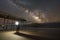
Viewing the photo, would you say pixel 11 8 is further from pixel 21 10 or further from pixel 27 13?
pixel 27 13

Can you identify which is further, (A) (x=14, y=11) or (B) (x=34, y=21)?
(A) (x=14, y=11)

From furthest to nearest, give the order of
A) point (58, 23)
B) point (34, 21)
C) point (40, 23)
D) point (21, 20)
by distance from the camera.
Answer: point (21, 20)
point (34, 21)
point (40, 23)
point (58, 23)

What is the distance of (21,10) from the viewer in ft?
6.54

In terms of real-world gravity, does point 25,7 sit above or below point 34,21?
above

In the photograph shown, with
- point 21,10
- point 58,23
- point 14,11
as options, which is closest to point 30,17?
point 21,10

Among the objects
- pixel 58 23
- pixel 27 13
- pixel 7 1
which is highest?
pixel 7 1

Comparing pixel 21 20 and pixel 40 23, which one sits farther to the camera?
pixel 21 20

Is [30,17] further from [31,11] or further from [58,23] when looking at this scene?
[58,23]

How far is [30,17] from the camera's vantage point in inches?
73.8

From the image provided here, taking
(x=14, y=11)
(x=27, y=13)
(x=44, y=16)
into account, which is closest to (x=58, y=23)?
(x=44, y=16)

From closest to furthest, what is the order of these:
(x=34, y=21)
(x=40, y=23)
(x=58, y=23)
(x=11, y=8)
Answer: (x=58, y=23) < (x=40, y=23) < (x=34, y=21) < (x=11, y=8)

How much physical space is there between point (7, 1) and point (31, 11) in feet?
1.43

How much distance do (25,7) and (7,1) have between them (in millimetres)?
321

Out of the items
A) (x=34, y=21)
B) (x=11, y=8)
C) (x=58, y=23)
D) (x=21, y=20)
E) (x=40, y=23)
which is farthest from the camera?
(x=11, y=8)
